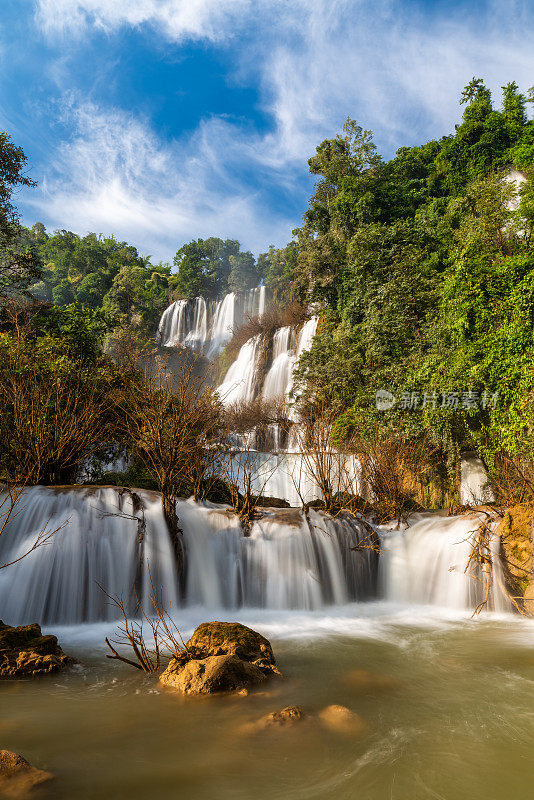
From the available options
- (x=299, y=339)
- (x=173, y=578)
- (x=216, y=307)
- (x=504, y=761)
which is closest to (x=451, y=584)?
(x=173, y=578)

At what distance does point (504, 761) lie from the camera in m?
3.58

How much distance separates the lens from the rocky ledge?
4.69 meters

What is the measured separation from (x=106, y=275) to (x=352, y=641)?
157ft

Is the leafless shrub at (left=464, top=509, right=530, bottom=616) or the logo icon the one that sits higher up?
the logo icon

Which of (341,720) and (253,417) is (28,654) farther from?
(253,417)

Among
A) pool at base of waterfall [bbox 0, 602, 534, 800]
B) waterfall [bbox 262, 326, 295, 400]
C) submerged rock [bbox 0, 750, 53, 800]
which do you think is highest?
waterfall [bbox 262, 326, 295, 400]

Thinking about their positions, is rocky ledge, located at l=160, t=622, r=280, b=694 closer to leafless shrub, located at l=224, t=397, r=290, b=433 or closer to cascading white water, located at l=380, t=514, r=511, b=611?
cascading white water, located at l=380, t=514, r=511, b=611

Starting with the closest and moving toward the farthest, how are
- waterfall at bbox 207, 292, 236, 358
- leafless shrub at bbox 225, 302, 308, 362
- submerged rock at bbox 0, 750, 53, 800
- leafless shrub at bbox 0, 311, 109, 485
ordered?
submerged rock at bbox 0, 750, 53, 800, leafless shrub at bbox 0, 311, 109, 485, leafless shrub at bbox 225, 302, 308, 362, waterfall at bbox 207, 292, 236, 358

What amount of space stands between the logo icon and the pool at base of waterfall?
11251 millimetres

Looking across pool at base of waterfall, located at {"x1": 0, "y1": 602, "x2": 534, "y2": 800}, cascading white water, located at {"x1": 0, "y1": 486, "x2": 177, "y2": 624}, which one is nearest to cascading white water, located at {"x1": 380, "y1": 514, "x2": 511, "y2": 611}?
pool at base of waterfall, located at {"x1": 0, "y1": 602, "x2": 534, "y2": 800}

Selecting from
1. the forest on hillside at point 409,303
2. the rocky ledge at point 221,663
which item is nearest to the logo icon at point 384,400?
the forest on hillside at point 409,303

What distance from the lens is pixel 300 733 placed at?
12.6 ft

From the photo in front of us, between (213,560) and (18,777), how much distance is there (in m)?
6.40

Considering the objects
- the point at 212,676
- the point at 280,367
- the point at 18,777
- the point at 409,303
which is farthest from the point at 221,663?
the point at 280,367
